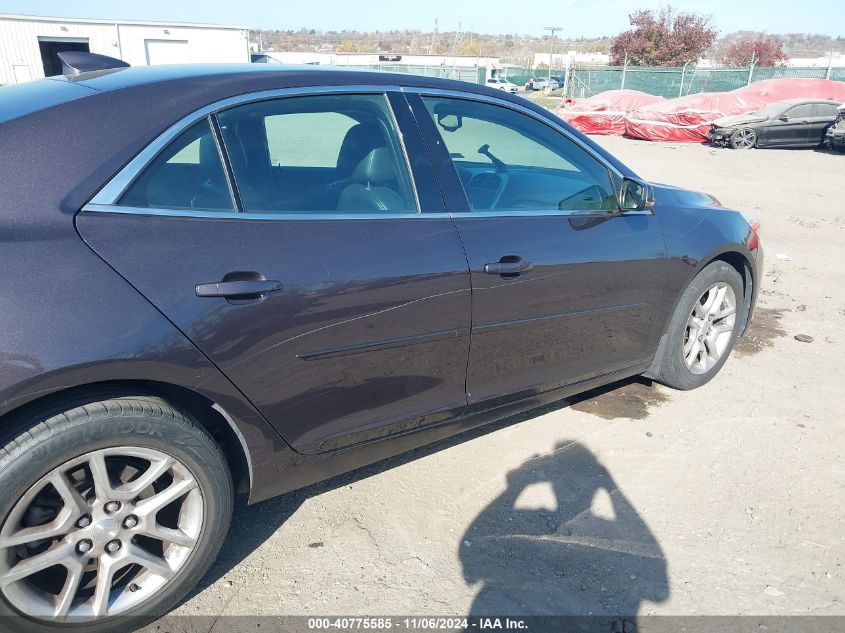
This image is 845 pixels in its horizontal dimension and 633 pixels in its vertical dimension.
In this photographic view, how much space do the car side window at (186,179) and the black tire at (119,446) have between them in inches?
25.2

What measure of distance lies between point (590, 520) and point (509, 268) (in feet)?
3.85

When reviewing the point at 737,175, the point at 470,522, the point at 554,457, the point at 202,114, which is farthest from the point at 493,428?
the point at 737,175

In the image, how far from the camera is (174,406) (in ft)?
7.15

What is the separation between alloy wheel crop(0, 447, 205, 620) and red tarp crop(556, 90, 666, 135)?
23141 mm

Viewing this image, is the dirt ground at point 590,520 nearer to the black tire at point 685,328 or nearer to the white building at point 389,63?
the black tire at point 685,328

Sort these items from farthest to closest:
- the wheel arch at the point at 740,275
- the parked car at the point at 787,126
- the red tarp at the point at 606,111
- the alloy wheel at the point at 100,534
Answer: the red tarp at the point at 606,111
the parked car at the point at 787,126
the wheel arch at the point at 740,275
the alloy wheel at the point at 100,534

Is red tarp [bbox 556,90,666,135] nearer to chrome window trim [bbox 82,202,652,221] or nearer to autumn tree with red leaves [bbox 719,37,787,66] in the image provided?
chrome window trim [bbox 82,202,652,221]

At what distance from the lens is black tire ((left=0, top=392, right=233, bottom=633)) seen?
1.88 metres

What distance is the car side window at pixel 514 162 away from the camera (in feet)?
9.58

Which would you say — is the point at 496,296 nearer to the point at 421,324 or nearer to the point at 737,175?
the point at 421,324

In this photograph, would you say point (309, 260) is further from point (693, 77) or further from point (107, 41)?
point (107, 41)

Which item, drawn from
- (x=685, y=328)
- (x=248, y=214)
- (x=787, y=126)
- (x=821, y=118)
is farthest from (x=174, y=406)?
(x=821, y=118)

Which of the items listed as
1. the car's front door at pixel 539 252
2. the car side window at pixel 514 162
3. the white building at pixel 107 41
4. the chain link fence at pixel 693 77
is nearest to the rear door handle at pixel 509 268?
the car's front door at pixel 539 252

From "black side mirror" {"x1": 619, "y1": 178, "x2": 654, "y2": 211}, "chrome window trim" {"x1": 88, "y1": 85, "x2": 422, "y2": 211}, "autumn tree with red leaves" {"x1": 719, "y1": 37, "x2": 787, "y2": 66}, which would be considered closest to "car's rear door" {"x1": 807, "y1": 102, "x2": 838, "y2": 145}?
"black side mirror" {"x1": 619, "y1": 178, "x2": 654, "y2": 211}
